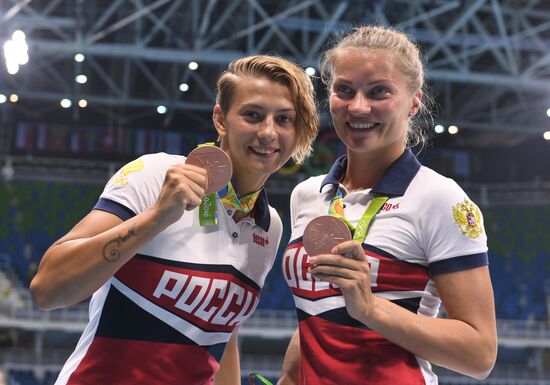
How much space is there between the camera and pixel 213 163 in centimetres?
195

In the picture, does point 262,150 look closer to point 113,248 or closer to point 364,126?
point 364,126

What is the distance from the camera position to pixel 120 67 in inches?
561

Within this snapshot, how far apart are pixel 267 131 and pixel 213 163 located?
1.15 feet

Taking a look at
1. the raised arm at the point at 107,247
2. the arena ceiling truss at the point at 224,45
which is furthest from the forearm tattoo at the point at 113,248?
the arena ceiling truss at the point at 224,45

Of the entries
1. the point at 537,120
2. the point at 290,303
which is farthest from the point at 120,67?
the point at 537,120

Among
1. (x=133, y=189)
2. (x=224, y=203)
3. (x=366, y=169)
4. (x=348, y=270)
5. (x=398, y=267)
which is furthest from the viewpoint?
(x=224, y=203)

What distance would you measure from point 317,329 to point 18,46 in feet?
26.8

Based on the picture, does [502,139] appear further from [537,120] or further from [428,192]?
[428,192]

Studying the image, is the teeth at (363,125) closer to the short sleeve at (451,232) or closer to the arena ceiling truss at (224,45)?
the short sleeve at (451,232)

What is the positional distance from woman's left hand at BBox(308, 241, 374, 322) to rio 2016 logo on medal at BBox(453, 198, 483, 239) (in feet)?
1.01

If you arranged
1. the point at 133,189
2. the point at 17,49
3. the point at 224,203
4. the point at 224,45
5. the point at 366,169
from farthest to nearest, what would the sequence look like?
1. the point at 224,45
2. the point at 17,49
3. the point at 224,203
4. the point at 366,169
5. the point at 133,189

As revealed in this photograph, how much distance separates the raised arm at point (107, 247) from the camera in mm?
1844

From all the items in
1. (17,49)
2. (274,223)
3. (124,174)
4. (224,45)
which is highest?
(224,45)

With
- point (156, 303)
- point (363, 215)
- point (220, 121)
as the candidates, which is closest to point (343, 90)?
point (363, 215)
